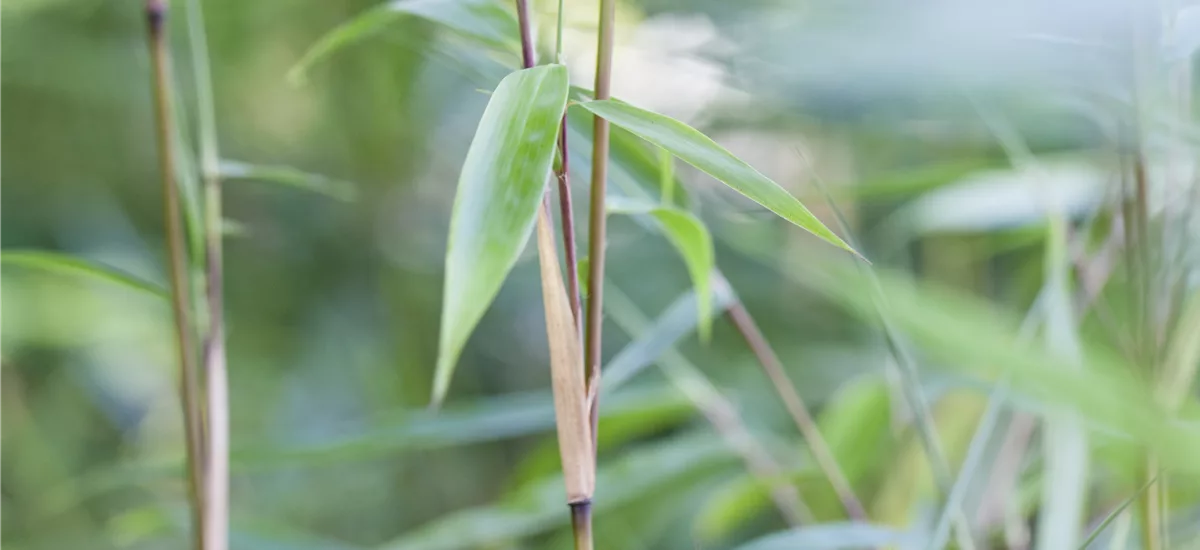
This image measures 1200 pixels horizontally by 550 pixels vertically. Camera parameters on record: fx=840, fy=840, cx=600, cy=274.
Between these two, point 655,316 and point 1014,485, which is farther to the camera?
point 655,316

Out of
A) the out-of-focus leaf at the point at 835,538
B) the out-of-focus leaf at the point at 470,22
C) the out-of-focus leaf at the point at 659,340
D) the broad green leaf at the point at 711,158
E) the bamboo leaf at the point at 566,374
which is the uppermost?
the out-of-focus leaf at the point at 470,22

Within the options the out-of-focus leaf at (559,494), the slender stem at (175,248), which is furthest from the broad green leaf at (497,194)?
the out-of-focus leaf at (559,494)

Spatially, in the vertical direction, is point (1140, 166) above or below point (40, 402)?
below

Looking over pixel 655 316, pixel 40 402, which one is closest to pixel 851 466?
pixel 655 316

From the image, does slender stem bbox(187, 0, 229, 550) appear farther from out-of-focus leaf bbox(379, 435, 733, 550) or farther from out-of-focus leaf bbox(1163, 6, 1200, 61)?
out-of-focus leaf bbox(1163, 6, 1200, 61)

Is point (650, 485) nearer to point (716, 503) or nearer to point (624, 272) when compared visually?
point (716, 503)

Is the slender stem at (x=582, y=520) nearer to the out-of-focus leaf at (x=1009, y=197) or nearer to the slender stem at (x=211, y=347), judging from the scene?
the slender stem at (x=211, y=347)
